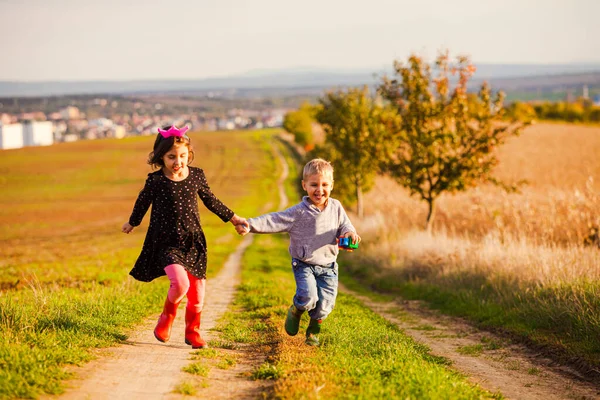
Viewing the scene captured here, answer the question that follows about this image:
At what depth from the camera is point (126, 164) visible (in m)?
87.4

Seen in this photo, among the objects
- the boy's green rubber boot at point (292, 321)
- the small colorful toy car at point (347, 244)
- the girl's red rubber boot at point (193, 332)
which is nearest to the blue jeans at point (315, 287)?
the boy's green rubber boot at point (292, 321)

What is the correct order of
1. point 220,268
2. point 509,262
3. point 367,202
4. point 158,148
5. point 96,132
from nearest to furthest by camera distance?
point 158,148 → point 509,262 → point 220,268 → point 367,202 → point 96,132

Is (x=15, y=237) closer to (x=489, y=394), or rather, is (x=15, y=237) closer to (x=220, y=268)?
(x=220, y=268)

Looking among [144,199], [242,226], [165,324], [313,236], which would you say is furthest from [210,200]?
[165,324]

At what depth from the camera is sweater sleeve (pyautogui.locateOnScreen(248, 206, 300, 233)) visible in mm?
7699

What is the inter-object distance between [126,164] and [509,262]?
3121 inches

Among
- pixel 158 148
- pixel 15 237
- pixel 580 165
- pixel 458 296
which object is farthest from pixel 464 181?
pixel 580 165

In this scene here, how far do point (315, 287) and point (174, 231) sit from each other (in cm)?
174

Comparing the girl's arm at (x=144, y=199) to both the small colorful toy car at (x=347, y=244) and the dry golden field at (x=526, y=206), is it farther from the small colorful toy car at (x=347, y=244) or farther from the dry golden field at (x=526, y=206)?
the dry golden field at (x=526, y=206)

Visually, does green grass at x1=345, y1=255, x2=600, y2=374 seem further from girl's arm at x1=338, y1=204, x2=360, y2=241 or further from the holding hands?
the holding hands

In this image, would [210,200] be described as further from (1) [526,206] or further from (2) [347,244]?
(1) [526,206]

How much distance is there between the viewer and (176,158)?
7.48m

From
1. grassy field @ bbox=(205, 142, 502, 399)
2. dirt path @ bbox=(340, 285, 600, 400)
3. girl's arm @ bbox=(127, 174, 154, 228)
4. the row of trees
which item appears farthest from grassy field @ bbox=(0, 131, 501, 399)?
the row of trees

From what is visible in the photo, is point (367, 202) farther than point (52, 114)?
No
